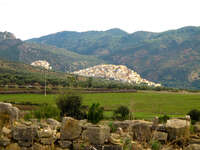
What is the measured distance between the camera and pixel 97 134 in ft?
23.9

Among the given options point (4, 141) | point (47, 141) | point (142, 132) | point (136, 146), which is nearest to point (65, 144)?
point (47, 141)

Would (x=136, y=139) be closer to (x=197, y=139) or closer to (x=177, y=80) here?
(x=197, y=139)

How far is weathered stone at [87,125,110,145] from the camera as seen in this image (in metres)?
7.26

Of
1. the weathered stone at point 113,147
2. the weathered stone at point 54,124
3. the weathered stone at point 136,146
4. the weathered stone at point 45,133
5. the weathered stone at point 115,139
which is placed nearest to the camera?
the weathered stone at point 136,146

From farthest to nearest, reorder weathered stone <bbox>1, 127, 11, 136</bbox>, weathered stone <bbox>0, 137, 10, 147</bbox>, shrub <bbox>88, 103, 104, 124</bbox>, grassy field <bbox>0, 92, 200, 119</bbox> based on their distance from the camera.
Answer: grassy field <bbox>0, 92, 200, 119</bbox> < shrub <bbox>88, 103, 104, 124</bbox> < weathered stone <bbox>1, 127, 11, 136</bbox> < weathered stone <bbox>0, 137, 10, 147</bbox>

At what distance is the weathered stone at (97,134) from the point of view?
23.8ft

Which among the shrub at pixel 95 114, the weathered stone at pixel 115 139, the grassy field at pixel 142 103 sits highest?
the weathered stone at pixel 115 139

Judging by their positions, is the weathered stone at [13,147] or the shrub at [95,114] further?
the shrub at [95,114]

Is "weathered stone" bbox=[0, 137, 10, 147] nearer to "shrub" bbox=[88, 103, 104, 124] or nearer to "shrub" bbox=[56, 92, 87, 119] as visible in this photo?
"shrub" bbox=[88, 103, 104, 124]

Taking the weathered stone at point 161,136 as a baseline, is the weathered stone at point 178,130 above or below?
above

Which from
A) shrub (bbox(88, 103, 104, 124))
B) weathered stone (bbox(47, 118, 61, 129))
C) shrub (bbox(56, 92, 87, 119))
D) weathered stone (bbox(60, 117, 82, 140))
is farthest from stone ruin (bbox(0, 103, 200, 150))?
shrub (bbox(56, 92, 87, 119))

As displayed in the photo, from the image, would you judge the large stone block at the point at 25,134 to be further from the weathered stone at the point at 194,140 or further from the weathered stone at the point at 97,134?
A: the weathered stone at the point at 194,140

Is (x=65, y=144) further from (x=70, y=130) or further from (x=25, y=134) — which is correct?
(x=25, y=134)

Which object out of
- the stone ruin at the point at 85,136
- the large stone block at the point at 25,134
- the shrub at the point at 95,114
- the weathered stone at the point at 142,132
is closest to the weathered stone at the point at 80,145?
the stone ruin at the point at 85,136
